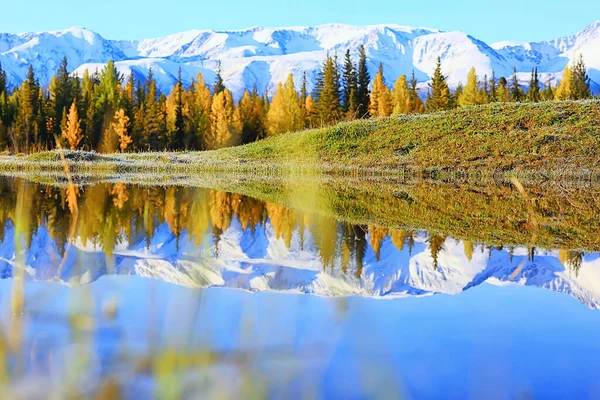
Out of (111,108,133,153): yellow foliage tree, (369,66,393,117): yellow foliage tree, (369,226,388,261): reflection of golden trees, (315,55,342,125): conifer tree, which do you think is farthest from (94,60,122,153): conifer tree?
(369,226,388,261): reflection of golden trees

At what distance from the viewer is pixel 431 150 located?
29.8 metres

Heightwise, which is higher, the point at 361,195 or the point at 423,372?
the point at 423,372

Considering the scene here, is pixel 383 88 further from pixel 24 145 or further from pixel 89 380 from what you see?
pixel 89 380

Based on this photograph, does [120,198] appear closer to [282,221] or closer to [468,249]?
[282,221]

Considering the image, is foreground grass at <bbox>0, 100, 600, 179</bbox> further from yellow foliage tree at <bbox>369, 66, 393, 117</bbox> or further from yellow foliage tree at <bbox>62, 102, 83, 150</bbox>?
yellow foliage tree at <bbox>369, 66, 393, 117</bbox>

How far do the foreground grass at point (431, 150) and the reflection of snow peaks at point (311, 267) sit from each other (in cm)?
1962

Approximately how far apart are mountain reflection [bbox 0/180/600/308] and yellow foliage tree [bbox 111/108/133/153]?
40828 mm

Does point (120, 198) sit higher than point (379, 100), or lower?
lower

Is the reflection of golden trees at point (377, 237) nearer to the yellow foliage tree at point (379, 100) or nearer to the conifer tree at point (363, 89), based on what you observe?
the yellow foliage tree at point (379, 100)

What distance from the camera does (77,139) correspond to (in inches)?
1994

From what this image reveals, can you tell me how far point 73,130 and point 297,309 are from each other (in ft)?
163

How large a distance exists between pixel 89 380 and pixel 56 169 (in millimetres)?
29027

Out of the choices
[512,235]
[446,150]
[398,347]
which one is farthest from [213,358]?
[446,150]

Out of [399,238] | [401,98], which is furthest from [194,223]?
[401,98]
